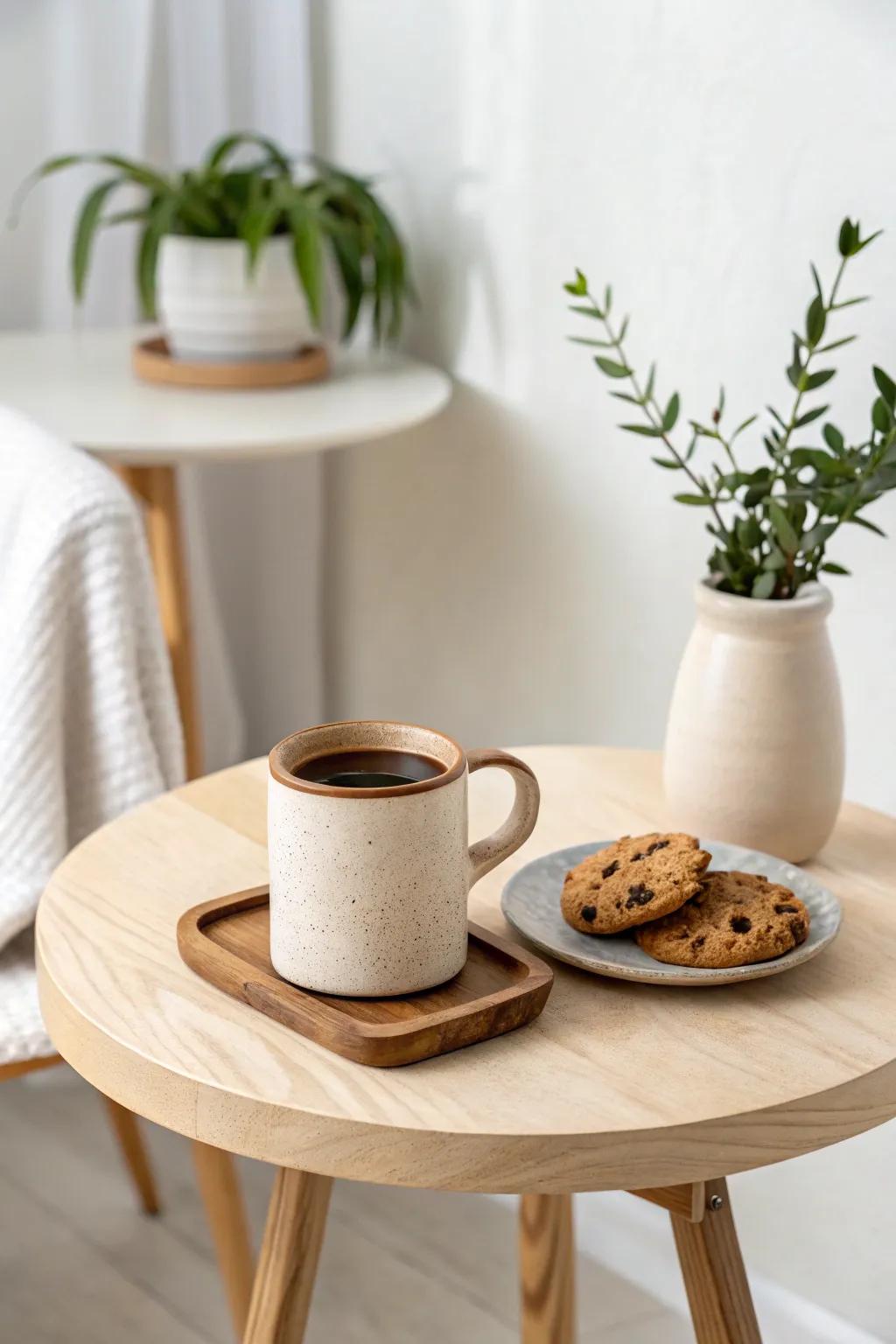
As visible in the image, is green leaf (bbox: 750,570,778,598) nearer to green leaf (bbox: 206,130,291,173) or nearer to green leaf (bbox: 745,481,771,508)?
green leaf (bbox: 745,481,771,508)

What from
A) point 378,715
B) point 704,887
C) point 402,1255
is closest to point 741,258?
point 704,887

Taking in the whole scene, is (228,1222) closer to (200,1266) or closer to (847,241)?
(200,1266)

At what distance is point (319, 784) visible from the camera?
0.68m

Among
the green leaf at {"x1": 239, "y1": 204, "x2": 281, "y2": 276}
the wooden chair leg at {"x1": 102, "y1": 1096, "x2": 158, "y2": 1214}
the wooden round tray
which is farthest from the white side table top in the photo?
the wooden chair leg at {"x1": 102, "y1": 1096, "x2": 158, "y2": 1214}

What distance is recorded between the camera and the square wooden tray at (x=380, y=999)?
0.66 m

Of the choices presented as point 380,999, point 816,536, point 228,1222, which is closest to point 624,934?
point 380,999

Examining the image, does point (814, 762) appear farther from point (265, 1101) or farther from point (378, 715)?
point (378, 715)

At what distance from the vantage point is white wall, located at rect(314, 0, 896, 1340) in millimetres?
1141

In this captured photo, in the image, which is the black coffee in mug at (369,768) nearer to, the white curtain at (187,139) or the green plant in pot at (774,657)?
the green plant in pot at (774,657)

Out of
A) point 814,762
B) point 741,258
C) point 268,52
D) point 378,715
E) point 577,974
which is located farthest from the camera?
point 378,715

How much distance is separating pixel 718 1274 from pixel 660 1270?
68 cm

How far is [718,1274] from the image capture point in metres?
0.82

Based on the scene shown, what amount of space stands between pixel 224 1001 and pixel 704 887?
238mm

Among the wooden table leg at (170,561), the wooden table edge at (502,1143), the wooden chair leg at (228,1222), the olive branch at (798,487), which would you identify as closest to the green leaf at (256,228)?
the wooden table leg at (170,561)
